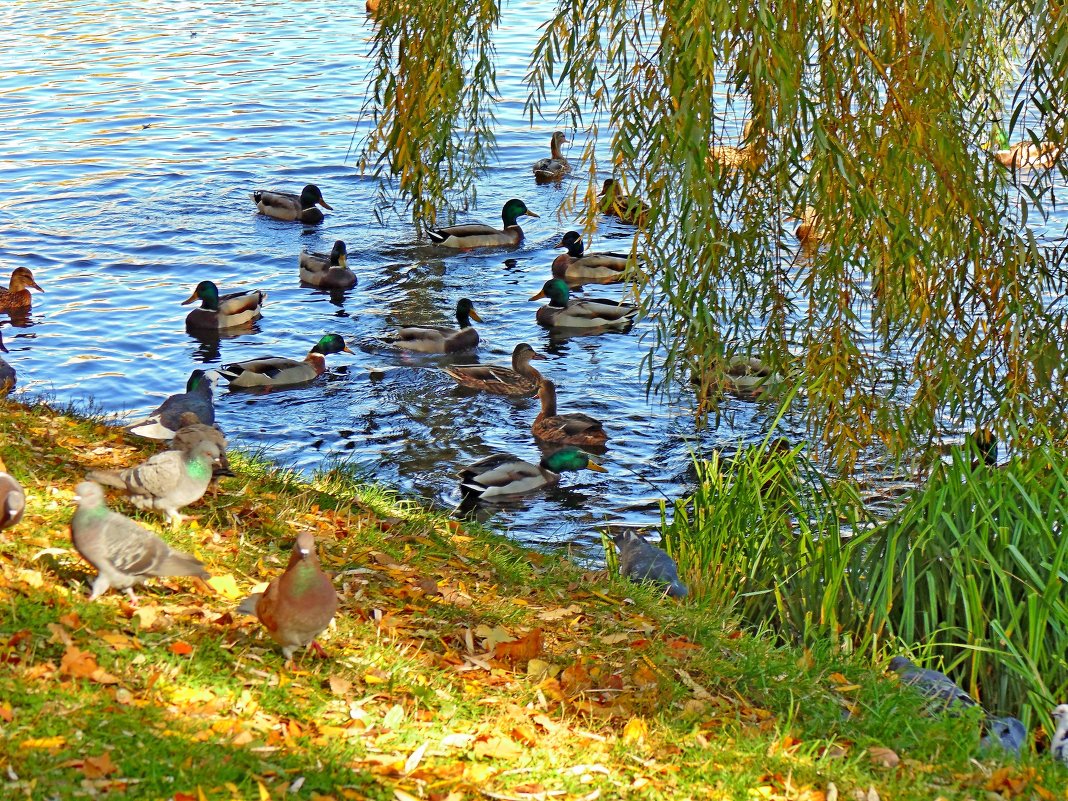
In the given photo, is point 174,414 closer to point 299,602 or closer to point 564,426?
point 564,426

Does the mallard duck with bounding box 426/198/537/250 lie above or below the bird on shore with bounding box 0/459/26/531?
below

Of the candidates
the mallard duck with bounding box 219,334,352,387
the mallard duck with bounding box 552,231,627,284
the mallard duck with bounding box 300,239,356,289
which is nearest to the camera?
the mallard duck with bounding box 219,334,352,387

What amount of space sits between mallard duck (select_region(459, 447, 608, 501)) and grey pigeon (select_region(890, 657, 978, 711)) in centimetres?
411

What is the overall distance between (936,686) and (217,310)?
8.48m

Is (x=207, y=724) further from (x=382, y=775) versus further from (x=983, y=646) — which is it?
(x=983, y=646)

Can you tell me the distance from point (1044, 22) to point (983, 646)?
2721 millimetres

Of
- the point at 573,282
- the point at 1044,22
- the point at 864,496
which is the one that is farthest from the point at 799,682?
the point at 573,282

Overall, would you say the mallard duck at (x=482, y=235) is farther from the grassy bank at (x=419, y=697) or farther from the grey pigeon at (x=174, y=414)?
the grassy bank at (x=419, y=697)

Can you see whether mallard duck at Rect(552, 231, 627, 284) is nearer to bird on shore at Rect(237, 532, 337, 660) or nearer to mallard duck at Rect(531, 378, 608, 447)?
mallard duck at Rect(531, 378, 608, 447)

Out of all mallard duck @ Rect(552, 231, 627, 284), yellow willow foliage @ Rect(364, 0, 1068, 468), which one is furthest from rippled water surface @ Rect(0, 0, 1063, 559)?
yellow willow foliage @ Rect(364, 0, 1068, 468)

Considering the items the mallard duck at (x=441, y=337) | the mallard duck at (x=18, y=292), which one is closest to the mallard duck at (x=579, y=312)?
the mallard duck at (x=441, y=337)

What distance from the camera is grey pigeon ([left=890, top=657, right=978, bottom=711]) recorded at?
504 cm

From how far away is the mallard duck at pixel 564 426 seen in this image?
978 centimetres

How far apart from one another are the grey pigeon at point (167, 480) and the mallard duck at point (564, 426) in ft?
15.1
